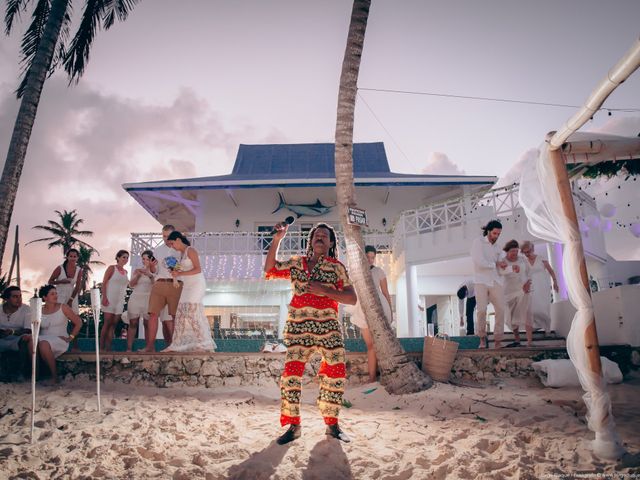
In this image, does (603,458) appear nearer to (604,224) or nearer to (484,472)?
(484,472)

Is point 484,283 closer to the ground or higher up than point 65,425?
higher up

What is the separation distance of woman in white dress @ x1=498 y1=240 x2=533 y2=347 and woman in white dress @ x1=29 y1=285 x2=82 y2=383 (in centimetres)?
640

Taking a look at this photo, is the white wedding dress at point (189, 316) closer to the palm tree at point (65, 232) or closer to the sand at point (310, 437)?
the sand at point (310, 437)

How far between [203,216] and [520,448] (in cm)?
1518

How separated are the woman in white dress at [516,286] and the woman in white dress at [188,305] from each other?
462 cm

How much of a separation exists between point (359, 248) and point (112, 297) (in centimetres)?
413

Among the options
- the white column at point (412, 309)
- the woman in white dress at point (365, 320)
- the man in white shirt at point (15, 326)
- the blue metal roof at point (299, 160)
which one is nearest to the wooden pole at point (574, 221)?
A: the woman in white dress at point (365, 320)

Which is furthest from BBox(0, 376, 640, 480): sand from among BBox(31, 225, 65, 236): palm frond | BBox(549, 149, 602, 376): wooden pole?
BBox(31, 225, 65, 236): palm frond

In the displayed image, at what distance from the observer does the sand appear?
10.2 feet

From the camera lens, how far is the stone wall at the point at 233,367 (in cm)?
580

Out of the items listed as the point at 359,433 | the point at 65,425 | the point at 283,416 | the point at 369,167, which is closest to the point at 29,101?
the point at 65,425

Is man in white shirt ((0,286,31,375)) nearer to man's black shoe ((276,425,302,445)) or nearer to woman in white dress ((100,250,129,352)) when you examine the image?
woman in white dress ((100,250,129,352))

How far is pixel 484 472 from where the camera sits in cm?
299

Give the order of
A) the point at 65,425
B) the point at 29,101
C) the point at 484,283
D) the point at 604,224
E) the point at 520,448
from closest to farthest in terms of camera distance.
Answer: the point at 520,448
the point at 65,425
the point at 484,283
the point at 29,101
the point at 604,224
